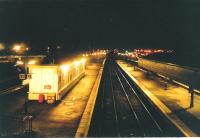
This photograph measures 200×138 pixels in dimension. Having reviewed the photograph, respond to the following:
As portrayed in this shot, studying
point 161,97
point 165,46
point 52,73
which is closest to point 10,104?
point 52,73

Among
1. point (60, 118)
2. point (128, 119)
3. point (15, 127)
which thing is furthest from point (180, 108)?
point (15, 127)

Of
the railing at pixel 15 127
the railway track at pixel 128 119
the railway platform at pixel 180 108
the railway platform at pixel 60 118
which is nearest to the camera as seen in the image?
the railing at pixel 15 127

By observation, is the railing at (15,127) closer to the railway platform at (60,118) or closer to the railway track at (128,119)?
the railway platform at (60,118)

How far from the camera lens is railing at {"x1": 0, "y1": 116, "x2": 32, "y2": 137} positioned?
13.0 meters

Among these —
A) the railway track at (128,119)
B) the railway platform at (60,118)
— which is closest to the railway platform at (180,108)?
the railway track at (128,119)

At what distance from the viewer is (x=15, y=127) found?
562 inches

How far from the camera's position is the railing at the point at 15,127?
13.0m

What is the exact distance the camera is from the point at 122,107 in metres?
23.6

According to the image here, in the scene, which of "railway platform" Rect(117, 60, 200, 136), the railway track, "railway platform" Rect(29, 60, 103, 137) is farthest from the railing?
"railway platform" Rect(117, 60, 200, 136)

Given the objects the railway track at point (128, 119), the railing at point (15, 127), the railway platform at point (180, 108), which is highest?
the railing at point (15, 127)

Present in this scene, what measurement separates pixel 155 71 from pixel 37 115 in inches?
1328

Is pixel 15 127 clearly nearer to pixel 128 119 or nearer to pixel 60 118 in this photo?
pixel 60 118

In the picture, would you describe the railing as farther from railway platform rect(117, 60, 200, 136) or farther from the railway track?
railway platform rect(117, 60, 200, 136)

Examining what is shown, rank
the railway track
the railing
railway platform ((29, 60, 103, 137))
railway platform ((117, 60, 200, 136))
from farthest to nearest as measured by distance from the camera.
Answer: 1. the railway track
2. railway platform ((117, 60, 200, 136))
3. railway platform ((29, 60, 103, 137))
4. the railing
